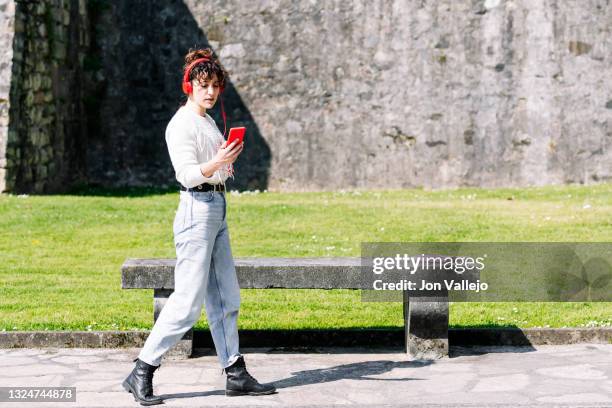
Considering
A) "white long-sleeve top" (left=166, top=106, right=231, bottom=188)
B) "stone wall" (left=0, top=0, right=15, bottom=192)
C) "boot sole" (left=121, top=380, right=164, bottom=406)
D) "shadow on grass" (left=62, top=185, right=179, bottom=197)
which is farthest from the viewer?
"shadow on grass" (left=62, top=185, right=179, bottom=197)

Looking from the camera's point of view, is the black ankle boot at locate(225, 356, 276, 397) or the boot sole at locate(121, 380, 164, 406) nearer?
the boot sole at locate(121, 380, 164, 406)

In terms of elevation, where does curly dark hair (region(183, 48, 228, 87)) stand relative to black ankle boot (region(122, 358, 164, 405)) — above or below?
above

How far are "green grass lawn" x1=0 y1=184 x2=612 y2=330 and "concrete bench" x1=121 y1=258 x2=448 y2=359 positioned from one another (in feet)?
2.79

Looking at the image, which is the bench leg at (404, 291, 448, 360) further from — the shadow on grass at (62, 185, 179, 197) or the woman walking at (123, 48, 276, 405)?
the shadow on grass at (62, 185, 179, 197)

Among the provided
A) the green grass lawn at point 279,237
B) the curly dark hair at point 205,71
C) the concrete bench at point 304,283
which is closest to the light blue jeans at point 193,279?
the curly dark hair at point 205,71

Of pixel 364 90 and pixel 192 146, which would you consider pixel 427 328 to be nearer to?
pixel 192 146

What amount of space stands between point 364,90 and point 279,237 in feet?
17.9

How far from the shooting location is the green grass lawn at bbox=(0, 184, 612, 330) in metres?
7.70

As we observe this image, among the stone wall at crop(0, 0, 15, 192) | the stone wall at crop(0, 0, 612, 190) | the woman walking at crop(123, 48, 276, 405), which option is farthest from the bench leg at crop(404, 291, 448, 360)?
the stone wall at crop(0, 0, 612, 190)

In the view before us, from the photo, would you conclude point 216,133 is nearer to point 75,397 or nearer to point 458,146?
point 75,397

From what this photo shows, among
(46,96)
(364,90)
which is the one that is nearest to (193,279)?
(46,96)

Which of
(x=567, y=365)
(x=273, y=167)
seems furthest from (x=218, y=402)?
(x=273, y=167)

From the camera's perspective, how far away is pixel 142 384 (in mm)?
5477

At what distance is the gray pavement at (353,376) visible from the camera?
5.48 metres
